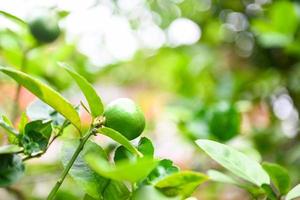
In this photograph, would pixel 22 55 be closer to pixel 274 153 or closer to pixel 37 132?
pixel 37 132

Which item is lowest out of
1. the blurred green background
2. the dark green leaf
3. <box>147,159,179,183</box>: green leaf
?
the blurred green background

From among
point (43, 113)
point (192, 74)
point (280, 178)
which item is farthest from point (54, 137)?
point (192, 74)

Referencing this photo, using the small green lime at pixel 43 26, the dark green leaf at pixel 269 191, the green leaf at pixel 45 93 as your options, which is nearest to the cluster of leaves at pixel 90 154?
the green leaf at pixel 45 93

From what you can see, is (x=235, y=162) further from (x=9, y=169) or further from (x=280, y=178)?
(x=9, y=169)

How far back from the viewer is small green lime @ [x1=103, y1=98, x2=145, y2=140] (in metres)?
0.50

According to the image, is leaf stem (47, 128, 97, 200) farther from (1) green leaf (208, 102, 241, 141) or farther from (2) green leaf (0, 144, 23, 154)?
(1) green leaf (208, 102, 241, 141)

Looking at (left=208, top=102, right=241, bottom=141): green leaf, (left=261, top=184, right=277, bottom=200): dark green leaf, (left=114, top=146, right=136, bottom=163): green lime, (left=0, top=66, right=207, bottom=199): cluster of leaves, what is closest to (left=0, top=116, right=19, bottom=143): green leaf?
(left=0, top=66, right=207, bottom=199): cluster of leaves

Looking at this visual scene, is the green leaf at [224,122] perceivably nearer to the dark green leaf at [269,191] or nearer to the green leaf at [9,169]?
the dark green leaf at [269,191]

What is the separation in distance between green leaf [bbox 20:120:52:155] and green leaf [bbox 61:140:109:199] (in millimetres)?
29

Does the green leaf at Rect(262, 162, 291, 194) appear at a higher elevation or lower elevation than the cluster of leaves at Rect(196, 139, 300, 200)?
lower

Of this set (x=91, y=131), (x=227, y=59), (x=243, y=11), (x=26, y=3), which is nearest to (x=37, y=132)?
(x=91, y=131)

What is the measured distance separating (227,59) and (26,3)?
1.07 metres

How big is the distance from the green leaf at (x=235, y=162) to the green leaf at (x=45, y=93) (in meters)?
0.12

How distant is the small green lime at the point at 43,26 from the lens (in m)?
0.77
